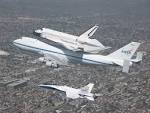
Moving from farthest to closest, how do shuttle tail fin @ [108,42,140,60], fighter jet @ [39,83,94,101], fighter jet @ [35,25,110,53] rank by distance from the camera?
fighter jet @ [35,25,110,53]
shuttle tail fin @ [108,42,140,60]
fighter jet @ [39,83,94,101]

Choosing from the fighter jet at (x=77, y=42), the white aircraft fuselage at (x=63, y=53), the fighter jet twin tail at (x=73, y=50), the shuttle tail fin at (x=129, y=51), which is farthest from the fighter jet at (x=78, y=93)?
the fighter jet at (x=77, y=42)

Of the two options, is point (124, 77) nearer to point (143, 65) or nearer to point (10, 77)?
point (143, 65)

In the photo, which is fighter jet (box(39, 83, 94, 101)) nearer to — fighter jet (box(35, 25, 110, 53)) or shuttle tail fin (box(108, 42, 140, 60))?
shuttle tail fin (box(108, 42, 140, 60))

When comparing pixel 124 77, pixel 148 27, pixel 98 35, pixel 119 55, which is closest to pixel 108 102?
pixel 124 77

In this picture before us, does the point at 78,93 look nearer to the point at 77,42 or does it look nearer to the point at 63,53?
the point at 63,53

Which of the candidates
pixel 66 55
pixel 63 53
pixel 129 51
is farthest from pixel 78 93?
pixel 63 53

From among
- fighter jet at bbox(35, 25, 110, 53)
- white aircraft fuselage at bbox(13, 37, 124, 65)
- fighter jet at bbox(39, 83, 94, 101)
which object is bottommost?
fighter jet at bbox(39, 83, 94, 101)

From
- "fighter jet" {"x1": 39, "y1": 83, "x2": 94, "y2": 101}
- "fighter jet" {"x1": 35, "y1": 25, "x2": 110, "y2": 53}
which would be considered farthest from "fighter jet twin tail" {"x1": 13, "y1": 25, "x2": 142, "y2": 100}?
"fighter jet" {"x1": 39, "y1": 83, "x2": 94, "y2": 101}
